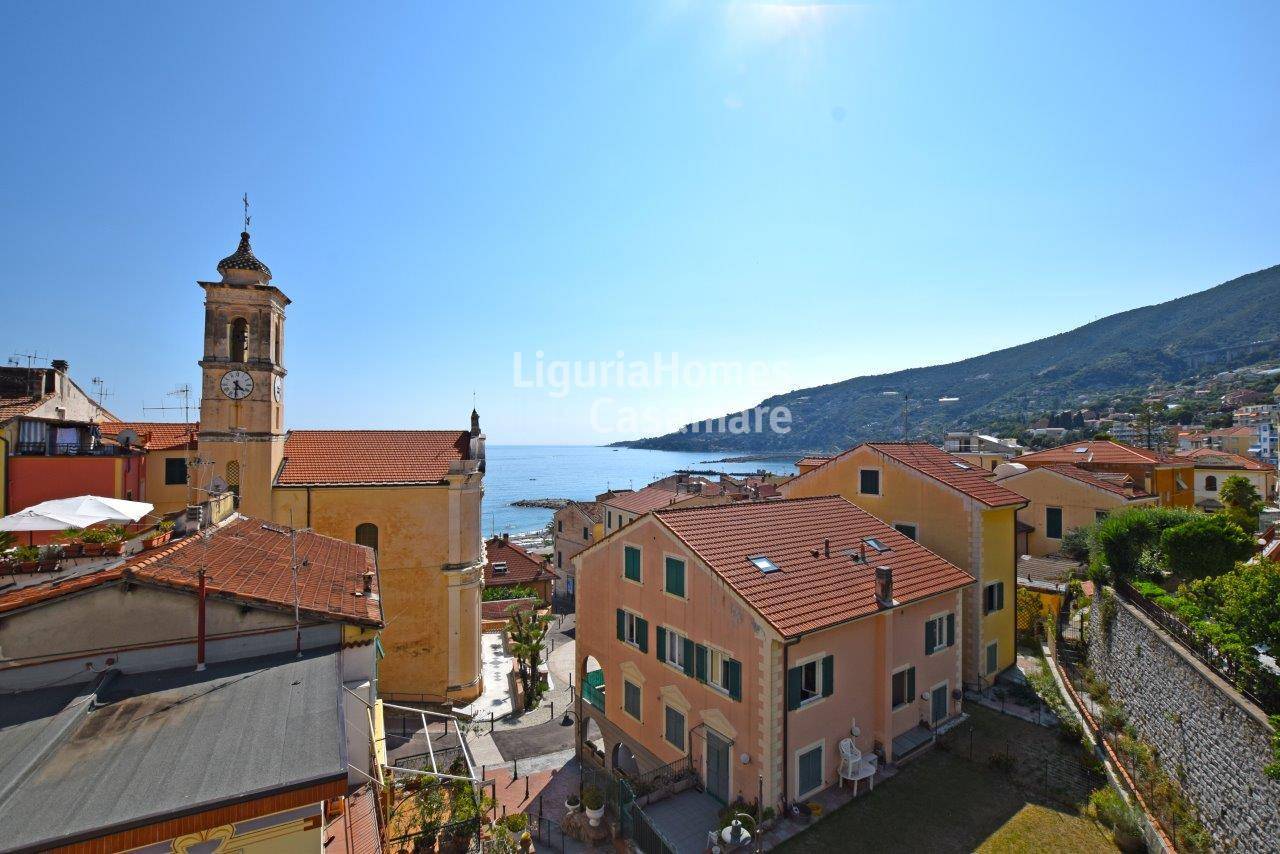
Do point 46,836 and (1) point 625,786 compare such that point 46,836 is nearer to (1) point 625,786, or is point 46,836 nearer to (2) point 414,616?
(1) point 625,786

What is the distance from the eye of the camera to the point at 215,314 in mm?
23500

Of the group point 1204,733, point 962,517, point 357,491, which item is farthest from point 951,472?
point 357,491

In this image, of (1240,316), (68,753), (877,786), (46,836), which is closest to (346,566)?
(68,753)

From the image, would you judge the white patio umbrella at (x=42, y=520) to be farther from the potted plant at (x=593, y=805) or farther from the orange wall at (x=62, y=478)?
the potted plant at (x=593, y=805)

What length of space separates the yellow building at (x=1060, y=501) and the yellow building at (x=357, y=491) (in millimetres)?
33774

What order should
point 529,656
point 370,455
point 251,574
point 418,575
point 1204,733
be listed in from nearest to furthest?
point 251,574 → point 1204,733 → point 418,575 → point 529,656 → point 370,455

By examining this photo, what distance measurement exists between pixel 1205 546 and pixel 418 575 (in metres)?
30.4

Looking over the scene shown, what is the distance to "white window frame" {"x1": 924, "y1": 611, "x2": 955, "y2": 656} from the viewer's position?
1823 centimetres

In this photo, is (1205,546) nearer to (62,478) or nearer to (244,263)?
(244,263)

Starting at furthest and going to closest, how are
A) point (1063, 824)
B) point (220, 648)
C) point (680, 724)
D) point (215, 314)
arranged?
point (215, 314) → point (680, 724) → point (1063, 824) → point (220, 648)

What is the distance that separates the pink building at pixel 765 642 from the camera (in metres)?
14.3

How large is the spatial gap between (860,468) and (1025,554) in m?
21.5

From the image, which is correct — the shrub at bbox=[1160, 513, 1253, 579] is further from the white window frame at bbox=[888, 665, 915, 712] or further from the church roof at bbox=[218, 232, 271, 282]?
the church roof at bbox=[218, 232, 271, 282]

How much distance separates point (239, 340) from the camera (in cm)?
2416
